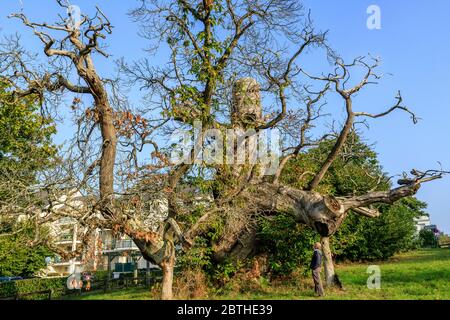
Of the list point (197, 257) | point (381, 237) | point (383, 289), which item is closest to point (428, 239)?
point (381, 237)

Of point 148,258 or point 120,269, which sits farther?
point 120,269

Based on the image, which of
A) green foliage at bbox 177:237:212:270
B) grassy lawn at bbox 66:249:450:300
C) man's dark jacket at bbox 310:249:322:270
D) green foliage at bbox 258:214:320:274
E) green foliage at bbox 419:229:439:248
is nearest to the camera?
grassy lawn at bbox 66:249:450:300

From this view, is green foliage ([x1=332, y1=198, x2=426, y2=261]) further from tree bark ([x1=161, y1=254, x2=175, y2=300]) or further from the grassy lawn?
tree bark ([x1=161, y1=254, x2=175, y2=300])

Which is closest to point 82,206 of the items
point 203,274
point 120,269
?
point 203,274

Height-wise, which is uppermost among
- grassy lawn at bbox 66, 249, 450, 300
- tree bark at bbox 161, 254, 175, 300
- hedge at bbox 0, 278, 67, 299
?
tree bark at bbox 161, 254, 175, 300

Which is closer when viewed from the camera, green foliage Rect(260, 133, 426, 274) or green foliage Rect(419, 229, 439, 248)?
green foliage Rect(260, 133, 426, 274)

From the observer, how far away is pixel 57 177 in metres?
8.95

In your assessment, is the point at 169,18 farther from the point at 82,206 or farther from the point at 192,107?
the point at 82,206

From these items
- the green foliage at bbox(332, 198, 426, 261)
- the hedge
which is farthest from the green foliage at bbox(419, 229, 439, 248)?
the hedge

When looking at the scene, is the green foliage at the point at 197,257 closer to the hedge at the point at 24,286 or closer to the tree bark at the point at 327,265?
the tree bark at the point at 327,265

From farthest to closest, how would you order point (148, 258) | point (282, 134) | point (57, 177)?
point (282, 134) → point (148, 258) → point (57, 177)

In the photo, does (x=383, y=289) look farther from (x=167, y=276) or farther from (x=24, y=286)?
(x=24, y=286)

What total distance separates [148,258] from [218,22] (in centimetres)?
777

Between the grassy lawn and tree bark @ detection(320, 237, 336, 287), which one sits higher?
tree bark @ detection(320, 237, 336, 287)
